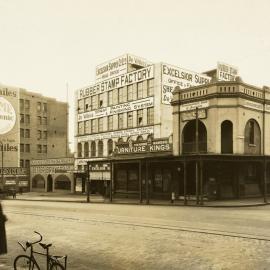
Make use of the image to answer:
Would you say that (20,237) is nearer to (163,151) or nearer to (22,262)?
(22,262)

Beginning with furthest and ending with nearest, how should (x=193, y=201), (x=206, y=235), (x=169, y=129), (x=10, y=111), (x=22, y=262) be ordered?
(x=10, y=111) → (x=169, y=129) → (x=193, y=201) → (x=206, y=235) → (x=22, y=262)

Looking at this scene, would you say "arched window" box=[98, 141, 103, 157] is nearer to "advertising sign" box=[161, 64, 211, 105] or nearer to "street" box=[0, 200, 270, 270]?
"advertising sign" box=[161, 64, 211, 105]

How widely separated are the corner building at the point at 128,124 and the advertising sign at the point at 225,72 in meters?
3.43

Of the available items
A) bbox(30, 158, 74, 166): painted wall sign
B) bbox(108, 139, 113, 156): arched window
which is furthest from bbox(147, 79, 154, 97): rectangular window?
bbox(30, 158, 74, 166): painted wall sign

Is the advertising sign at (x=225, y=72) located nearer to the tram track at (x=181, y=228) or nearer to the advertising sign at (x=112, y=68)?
the advertising sign at (x=112, y=68)

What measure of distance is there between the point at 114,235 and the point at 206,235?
319 cm

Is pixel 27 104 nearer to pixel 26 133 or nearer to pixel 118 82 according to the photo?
pixel 26 133

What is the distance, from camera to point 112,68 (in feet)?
168

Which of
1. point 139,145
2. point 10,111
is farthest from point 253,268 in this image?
point 10,111

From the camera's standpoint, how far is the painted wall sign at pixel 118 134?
44.6m

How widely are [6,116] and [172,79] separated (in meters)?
36.7

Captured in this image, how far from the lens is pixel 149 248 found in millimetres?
12203

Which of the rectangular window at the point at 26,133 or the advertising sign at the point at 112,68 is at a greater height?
the advertising sign at the point at 112,68

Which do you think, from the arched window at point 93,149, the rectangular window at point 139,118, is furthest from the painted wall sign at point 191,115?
the arched window at point 93,149
